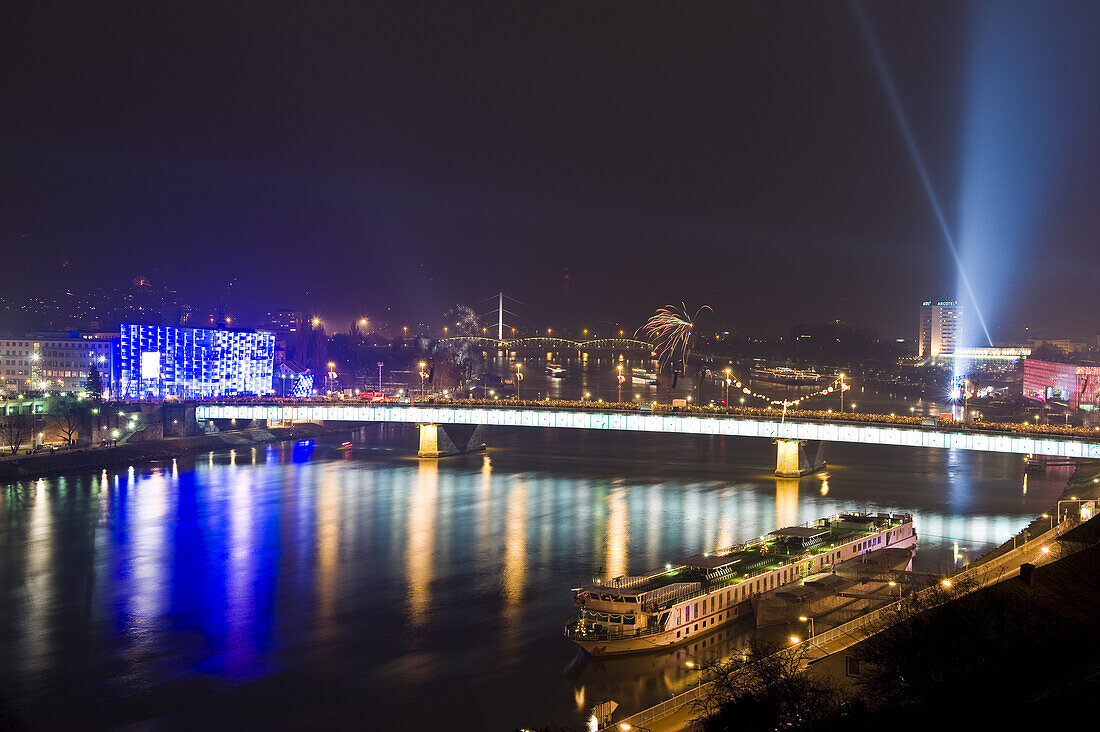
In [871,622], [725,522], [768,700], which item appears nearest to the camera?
[768,700]

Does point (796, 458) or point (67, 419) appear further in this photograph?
point (67, 419)

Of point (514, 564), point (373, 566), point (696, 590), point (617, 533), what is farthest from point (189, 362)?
point (696, 590)

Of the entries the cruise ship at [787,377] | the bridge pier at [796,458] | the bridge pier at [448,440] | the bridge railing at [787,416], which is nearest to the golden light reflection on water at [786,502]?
the bridge pier at [796,458]

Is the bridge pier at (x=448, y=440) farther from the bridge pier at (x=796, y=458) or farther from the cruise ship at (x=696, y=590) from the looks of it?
the cruise ship at (x=696, y=590)

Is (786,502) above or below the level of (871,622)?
below

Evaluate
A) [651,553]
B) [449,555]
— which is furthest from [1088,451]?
[449,555]

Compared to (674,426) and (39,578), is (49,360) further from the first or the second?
A: (39,578)
